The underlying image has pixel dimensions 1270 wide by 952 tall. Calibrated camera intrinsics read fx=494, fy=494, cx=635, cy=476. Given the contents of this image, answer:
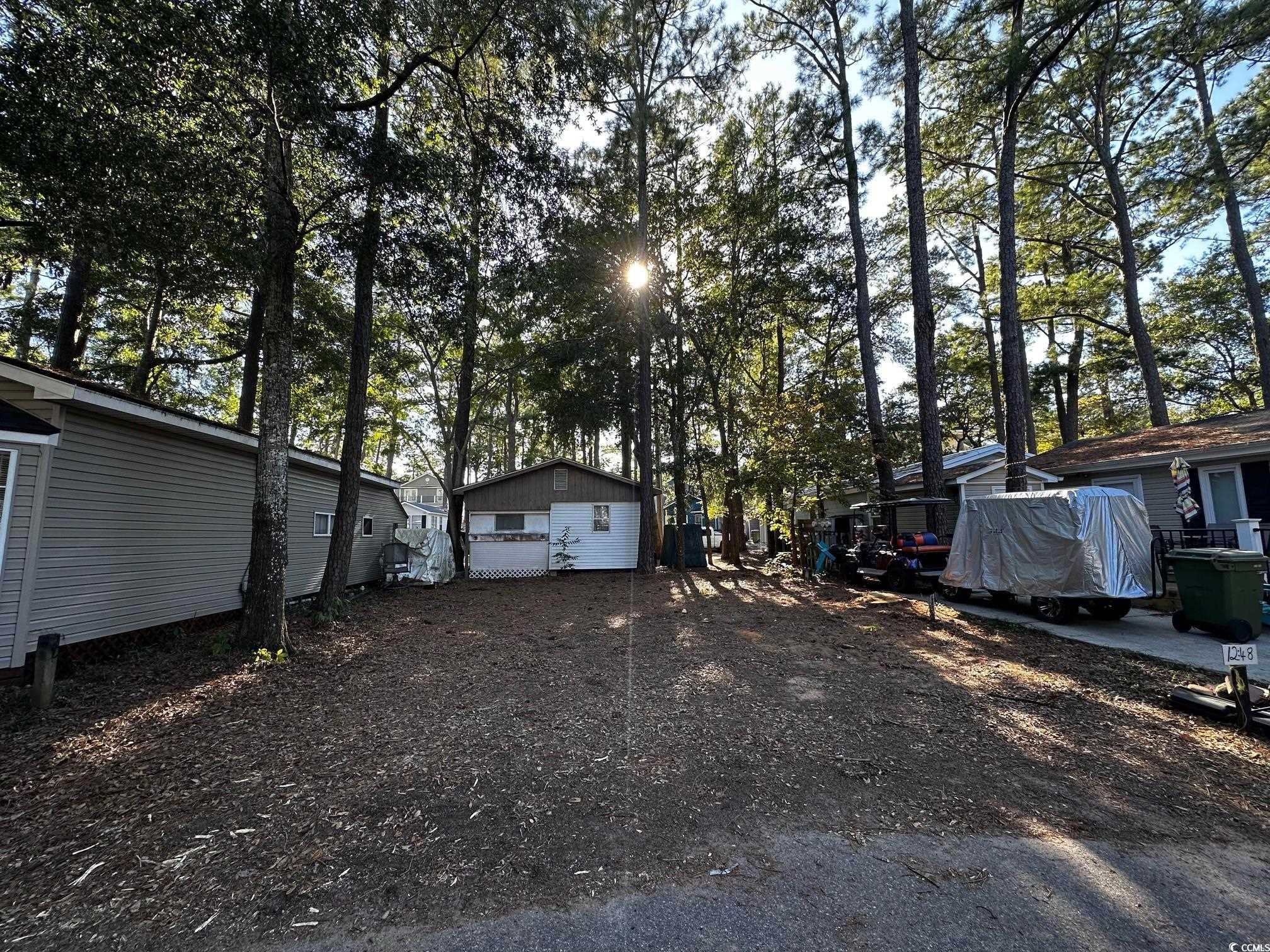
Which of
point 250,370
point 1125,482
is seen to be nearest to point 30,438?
point 250,370

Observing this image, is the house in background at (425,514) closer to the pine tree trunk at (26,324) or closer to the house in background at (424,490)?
the house in background at (424,490)

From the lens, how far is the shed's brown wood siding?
1623 cm

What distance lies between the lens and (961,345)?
78.3 feet

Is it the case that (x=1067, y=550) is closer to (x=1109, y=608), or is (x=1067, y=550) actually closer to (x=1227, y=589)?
(x=1109, y=608)

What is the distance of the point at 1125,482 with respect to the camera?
40.9 ft

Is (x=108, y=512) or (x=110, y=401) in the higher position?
(x=110, y=401)

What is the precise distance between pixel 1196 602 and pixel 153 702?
11.6 meters

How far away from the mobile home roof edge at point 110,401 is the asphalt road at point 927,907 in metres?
6.33

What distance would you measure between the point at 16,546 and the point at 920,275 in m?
15.5

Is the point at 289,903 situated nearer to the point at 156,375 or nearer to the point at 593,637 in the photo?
the point at 593,637

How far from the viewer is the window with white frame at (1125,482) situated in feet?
39.9

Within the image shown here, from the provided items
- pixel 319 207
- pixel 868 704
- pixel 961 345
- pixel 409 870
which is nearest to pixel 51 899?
pixel 409 870

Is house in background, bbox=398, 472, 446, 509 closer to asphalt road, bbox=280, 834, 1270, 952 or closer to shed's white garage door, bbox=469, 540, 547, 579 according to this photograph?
shed's white garage door, bbox=469, 540, 547, 579

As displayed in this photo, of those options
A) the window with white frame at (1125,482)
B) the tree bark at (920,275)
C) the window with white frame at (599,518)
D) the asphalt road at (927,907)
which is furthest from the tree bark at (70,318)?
the window with white frame at (1125,482)
